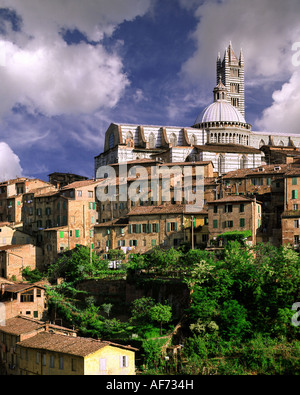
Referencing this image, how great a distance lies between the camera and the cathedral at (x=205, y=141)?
76.3 m

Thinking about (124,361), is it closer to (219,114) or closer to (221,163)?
(221,163)

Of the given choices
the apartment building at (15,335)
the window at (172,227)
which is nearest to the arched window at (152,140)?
the window at (172,227)

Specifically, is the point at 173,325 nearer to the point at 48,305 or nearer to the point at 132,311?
the point at 132,311

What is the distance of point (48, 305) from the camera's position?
47.3 metres

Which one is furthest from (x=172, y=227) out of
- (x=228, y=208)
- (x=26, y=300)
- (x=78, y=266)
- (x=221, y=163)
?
(x=221, y=163)

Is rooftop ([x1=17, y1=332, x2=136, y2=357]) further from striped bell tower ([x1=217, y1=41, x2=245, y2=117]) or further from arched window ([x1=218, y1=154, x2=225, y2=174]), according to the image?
striped bell tower ([x1=217, y1=41, x2=245, y2=117])

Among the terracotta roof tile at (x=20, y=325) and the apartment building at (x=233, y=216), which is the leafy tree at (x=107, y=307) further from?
the apartment building at (x=233, y=216)

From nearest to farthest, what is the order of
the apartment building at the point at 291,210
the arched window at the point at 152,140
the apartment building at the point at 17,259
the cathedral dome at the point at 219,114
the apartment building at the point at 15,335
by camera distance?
the apartment building at the point at 15,335
the apartment building at the point at 291,210
the apartment building at the point at 17,259
the arched window at the point at 152,140
the cathedral dome at the point at 219,114

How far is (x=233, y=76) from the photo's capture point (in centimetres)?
11181

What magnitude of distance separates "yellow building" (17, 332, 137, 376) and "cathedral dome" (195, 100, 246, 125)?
5709cm

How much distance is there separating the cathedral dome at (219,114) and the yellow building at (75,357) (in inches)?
2248

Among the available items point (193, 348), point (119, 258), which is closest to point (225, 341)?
point (193, 348)

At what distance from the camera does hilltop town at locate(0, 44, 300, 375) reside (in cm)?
3841

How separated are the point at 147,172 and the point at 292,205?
809 inches
